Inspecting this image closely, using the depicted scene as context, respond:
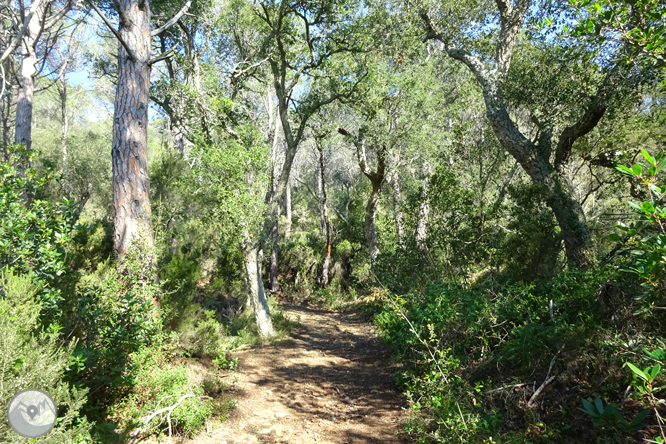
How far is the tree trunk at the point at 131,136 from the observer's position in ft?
15.3

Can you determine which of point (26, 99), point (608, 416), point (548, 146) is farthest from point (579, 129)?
point (26, 99)

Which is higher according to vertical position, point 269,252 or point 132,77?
point 132,77

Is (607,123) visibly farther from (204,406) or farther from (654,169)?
(204,406)

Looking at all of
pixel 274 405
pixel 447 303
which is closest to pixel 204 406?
pixel 274 405

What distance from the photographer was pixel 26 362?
2.22 meters

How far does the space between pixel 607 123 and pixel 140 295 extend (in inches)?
358

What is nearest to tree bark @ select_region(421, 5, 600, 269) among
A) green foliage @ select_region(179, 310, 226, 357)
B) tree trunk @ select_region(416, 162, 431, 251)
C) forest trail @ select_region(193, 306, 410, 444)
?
tree trunk @ select_region(416, 162, 431, 251)

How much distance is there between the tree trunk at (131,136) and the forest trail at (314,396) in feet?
8.47

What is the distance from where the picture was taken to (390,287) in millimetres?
9492

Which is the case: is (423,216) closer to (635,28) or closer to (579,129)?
(579,129)

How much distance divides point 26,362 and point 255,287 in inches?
249

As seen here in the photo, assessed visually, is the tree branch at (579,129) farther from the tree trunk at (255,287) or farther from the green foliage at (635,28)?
the tree trunk at (255,287)

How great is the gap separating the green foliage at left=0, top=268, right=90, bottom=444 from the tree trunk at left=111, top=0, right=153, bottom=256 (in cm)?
193

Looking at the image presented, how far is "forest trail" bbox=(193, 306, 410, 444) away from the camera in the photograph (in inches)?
159
